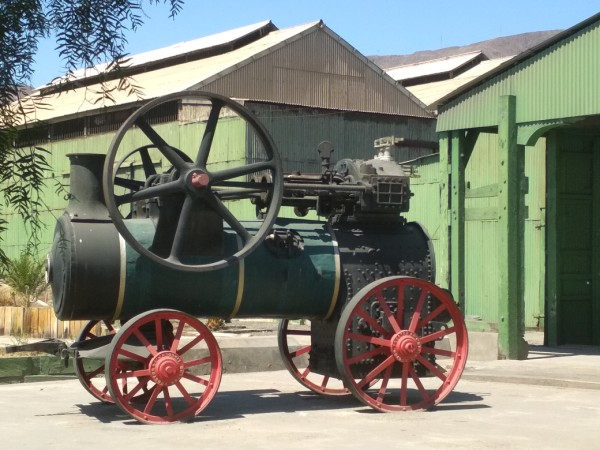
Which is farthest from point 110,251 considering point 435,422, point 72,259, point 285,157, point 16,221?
point 16,221

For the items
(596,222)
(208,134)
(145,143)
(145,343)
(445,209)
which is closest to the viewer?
(145,343)

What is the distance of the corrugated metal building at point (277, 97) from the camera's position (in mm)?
35906

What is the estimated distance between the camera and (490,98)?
16688 millimetres

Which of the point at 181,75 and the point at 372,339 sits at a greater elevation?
the point at 181,75

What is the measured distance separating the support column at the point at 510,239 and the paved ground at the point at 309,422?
2615 mm

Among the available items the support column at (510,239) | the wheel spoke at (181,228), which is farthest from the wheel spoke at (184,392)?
the support column at (510,239)

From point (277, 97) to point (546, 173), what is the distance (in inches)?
1051

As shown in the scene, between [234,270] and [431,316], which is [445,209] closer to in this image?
[431,316]

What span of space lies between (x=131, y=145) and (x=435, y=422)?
27.8m

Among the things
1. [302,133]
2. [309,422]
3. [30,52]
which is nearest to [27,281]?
[302,133]

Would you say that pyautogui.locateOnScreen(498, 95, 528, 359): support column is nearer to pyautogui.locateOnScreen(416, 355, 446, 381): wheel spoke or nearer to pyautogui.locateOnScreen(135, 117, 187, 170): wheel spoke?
pyautogui.locateOnScreen(416, 355, 446, 381): wheel spoke

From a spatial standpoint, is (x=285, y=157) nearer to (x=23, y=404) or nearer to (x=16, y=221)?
(x=16, y=221)

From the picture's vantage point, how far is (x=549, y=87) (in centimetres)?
1594

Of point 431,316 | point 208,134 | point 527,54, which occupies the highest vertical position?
point 527,54
